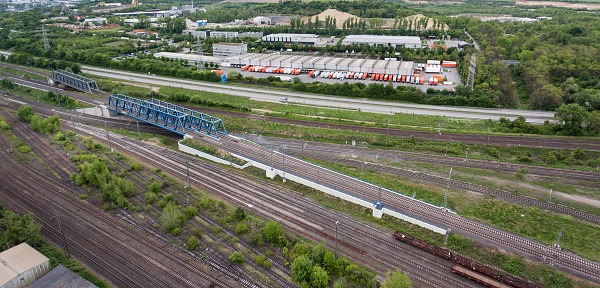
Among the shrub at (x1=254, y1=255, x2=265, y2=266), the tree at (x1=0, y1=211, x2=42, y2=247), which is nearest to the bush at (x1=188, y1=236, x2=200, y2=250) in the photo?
the shrub at (x1=254, y1=255, x2=265, y2=266)

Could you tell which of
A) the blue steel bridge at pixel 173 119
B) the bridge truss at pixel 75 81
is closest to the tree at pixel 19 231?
the blue steel bridge at pixel 173 119

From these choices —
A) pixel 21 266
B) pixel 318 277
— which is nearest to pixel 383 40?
pixel 318 277

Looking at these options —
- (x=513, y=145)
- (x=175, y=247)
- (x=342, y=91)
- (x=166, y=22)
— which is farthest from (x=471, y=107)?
(x=166, y=22)

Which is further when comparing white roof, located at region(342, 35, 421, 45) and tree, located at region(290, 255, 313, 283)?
white roof, located at region(342, 35, 421, 45)

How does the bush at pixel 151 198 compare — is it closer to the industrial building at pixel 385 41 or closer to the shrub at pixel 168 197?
the shrub at pixel 168 197

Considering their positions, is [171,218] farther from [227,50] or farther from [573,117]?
[227,50]

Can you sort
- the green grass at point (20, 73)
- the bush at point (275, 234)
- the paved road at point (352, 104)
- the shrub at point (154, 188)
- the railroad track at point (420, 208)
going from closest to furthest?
the railroad track at point (420, 208), the bush at point (275, 234), the shrub at point (154, 188), the paved road at point (352, 104), the green grass at point (20, 73)

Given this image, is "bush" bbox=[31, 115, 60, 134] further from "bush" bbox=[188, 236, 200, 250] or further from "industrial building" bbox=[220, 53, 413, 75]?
"industrial building" bbox=[220, 53, 413, 75]
